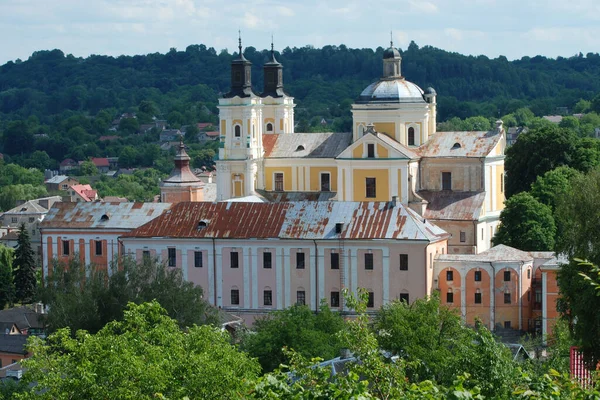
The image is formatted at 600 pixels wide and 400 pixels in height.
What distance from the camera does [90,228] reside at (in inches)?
2411

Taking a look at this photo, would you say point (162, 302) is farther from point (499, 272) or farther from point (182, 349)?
point (182, 349)

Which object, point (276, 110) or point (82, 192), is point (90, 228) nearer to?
point (276, 110)

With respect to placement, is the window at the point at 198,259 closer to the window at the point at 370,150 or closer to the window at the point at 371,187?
the window at the point at 371,187

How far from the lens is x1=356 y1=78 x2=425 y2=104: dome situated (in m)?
66.2

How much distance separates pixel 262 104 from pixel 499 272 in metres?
20.7

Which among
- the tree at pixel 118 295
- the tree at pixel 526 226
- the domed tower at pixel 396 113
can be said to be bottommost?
the tree at pixel 118 295

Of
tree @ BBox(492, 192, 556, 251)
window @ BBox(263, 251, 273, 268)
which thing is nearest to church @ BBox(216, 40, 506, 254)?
tree @ BBox(492, 192, 556, 251)

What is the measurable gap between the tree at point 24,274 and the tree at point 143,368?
3541cm

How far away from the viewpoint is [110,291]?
5109 cm

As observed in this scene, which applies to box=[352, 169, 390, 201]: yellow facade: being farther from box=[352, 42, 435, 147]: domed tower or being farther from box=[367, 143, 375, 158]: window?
box=[352, 42, 435, 147]: domed tower

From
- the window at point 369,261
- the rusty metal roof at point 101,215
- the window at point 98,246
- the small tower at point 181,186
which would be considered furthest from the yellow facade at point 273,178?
the window at point 369,261

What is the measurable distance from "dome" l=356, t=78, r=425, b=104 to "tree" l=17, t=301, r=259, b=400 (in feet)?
107

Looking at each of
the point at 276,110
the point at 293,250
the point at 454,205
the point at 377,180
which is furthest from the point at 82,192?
the point at 293,250

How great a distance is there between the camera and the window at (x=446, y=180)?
214 ft
